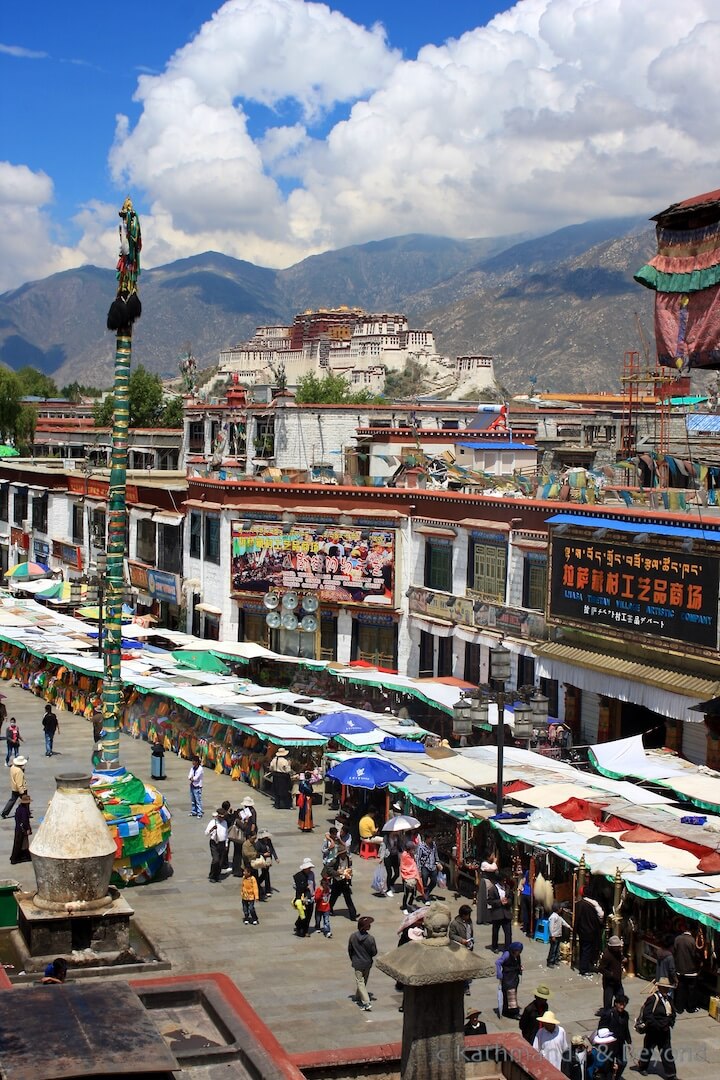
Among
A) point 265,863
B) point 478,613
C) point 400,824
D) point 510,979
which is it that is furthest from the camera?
point 478,613

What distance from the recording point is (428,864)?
21891 millimetres

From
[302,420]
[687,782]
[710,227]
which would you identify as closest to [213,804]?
[687,782]

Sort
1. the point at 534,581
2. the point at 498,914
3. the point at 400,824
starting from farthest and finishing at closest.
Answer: the point at 534,581, the point at 400,824, the point at 498,914

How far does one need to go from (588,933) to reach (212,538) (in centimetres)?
2873

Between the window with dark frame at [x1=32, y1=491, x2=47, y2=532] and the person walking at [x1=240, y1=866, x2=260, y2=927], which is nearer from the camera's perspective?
the person walking at [x1=240, y1=866, x2=260, y2=927]

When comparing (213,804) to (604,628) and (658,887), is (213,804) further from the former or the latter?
(658,887)

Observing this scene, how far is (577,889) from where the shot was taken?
1909 centimetres

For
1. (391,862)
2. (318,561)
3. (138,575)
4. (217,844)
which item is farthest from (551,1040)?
(138,575)

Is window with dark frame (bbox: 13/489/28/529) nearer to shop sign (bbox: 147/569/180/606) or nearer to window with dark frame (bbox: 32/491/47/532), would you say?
window with dark frame (bbox: 32/491/47/532)

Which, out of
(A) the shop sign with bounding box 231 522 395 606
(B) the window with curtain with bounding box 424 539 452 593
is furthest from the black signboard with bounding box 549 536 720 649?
(A) the shop sign with bounding box 231 522 395 606

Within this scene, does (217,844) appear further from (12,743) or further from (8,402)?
(8,402)

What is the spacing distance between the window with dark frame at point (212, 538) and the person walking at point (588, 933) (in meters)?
27.8

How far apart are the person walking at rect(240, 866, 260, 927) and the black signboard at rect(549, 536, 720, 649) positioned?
12.3m

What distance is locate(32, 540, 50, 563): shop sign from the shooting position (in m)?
63.9
